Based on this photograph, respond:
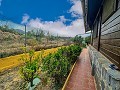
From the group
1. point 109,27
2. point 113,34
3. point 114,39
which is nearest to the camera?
point 114,39

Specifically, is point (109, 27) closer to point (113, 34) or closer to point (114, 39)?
point (113, 34)

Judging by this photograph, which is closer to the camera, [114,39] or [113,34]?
[114,39]

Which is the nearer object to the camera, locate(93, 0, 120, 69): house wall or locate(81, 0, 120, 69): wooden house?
locate(93, 0, 120, 69): house wall

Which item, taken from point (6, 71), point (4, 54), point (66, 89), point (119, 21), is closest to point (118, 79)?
point (119, 21)

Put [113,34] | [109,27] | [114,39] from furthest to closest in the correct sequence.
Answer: [109,27]
[113,34]
[114,39]

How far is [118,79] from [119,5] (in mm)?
2037

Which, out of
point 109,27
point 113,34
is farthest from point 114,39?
point 109,27

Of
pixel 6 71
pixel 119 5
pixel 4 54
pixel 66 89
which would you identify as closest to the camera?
pixel 119 5

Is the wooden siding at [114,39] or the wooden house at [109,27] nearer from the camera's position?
the wooden siding at [114,39]

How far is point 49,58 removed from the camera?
6.00 metres

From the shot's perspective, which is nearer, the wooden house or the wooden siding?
the wooden siding

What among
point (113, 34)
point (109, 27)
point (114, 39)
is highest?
point (109, 27)

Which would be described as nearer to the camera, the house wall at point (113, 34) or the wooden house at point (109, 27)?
the house wall at point (113, 34)

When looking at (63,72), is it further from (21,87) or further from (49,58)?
(21,87)
